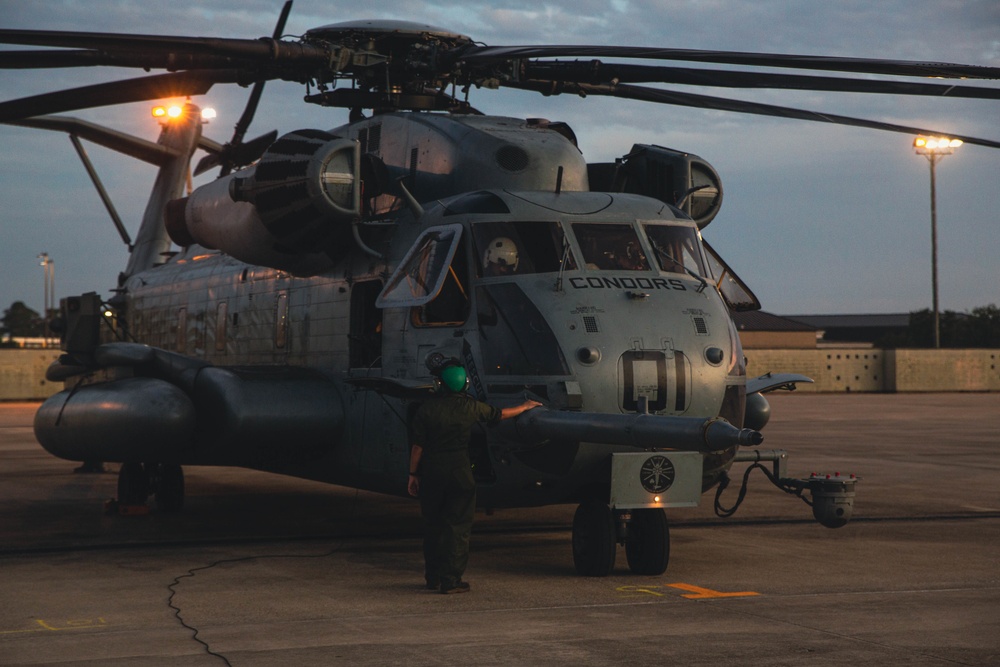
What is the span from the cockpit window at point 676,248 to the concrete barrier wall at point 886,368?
44.8m

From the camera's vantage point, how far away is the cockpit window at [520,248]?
419 inches

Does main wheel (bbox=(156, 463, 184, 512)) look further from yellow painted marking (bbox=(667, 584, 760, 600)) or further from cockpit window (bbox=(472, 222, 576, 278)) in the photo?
yellow painted marking (bbox=(667, 584, 760, 600))

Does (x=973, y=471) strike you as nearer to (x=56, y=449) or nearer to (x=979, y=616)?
(x=979, y=616)

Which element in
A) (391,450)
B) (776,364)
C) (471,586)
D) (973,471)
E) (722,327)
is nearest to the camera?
(471,586)

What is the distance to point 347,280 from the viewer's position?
12.7 metres

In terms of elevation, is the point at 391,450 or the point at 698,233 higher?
the point at 698,233

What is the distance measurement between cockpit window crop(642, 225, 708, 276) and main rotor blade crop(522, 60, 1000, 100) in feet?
4.38

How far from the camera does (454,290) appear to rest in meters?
10.9

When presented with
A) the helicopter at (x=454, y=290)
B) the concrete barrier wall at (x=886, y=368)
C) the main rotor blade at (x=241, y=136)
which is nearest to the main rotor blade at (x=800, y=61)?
the helicopter at (x=454, y=290)

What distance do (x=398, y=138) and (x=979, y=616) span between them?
23.6 feet

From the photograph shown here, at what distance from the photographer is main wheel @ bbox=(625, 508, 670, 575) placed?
10.1 m

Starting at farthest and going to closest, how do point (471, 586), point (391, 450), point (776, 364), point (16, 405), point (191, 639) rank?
point (776, 364) < point (16, 405) < point (391, 450) < point (471, 586) < point (191, 639)

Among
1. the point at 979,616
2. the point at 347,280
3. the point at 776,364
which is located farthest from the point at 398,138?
the point at 776,364

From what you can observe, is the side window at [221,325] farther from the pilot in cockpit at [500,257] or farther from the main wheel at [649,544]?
the main wheel at [649,544]
